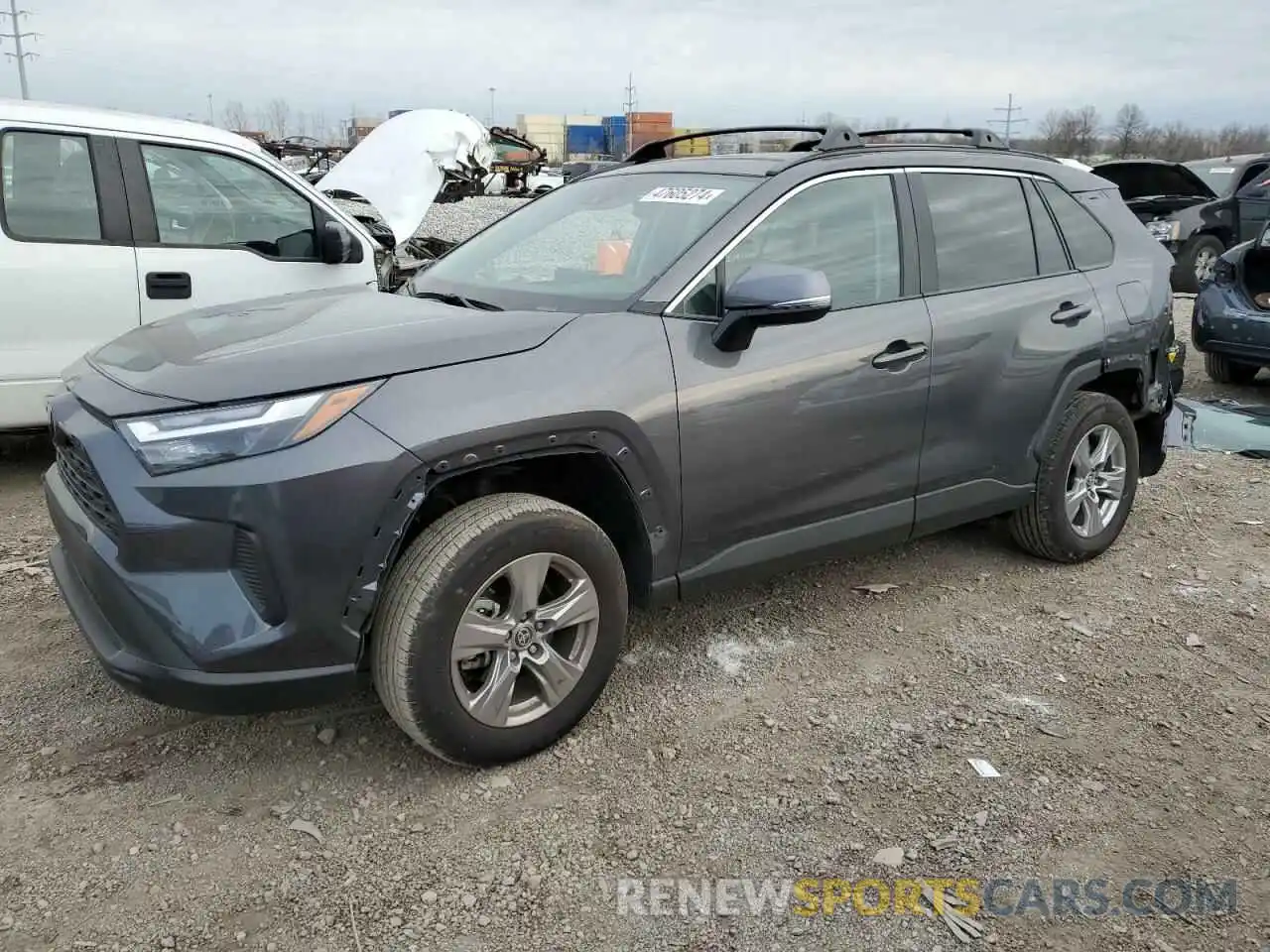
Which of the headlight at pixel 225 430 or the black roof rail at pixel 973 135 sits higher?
the black roof rail at pixel 973 135

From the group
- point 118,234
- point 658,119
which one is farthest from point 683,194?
point 658,119

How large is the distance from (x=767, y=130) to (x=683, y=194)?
73cm

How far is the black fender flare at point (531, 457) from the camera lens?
2.55m

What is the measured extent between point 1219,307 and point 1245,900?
6.37 meters

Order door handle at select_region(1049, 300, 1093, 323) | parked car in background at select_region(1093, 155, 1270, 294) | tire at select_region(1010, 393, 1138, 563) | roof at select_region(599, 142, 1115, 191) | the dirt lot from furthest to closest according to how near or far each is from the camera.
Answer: parked car in background at select_region(1093, 155, 1270, 294) < tire at select_region(1010, 393, 1138, 563) < door handle at select_region(1049, 300, 1093, 323) < roof at select_region(599, 142, 1115, 191) < the dirt lot

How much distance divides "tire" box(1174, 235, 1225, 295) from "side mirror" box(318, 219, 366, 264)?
33.2ft

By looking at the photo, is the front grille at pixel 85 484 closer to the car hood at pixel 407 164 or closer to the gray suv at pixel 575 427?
the gray suv at pixel 575 427

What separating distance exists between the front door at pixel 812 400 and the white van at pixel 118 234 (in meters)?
3.10

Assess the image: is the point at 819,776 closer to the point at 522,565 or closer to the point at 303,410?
the point at 522,565

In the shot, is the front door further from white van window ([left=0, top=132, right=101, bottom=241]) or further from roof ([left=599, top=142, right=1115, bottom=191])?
white van window ([left=0, top=132, right=101, bottom=241])

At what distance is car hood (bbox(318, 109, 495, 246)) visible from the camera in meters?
9.73

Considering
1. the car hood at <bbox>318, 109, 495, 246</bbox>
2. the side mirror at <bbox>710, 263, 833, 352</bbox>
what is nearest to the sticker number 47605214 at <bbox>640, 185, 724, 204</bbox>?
the side mirror at <bbox>710, 263, 833, 352</bbox>

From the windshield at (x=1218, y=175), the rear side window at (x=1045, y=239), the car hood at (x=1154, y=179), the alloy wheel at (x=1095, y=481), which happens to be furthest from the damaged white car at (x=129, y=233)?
the windshield at (x=1218, y=175)

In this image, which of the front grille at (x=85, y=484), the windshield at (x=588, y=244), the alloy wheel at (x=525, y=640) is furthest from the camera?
the windshield at (x=588, y=244)
